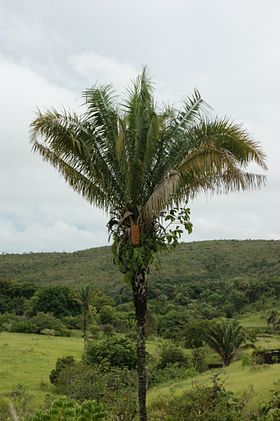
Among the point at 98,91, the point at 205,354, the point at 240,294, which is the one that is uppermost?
the point at 98,91

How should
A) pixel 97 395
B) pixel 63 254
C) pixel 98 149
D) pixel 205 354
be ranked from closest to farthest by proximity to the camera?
pixel 98 149, pixel 97 395, pixel 205 354, pixel 63 254

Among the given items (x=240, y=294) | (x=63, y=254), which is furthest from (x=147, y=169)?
(x=63, y=254)

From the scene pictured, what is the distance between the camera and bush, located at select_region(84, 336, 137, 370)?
32031 mm

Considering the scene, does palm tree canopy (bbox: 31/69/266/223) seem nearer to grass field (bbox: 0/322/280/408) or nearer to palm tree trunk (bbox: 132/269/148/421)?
palm tree trunk (bbox: 132/269/148/421)

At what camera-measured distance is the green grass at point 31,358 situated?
2923cm

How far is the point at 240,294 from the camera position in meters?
59.3

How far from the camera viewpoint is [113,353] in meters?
32.1

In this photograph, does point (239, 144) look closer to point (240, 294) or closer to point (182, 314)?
point (182, 314)

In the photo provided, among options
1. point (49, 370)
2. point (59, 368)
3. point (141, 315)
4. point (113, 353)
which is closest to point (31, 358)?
point (49, 370)

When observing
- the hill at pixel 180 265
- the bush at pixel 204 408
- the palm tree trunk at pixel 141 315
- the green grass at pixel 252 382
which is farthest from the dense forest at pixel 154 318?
the green grass at pixel 252 382

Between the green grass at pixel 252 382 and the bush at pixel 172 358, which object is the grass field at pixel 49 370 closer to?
the green grass at pixel 252 382

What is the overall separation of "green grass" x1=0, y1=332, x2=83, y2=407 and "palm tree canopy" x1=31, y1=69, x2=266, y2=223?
15.7 metres

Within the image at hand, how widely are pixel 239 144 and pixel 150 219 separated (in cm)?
219

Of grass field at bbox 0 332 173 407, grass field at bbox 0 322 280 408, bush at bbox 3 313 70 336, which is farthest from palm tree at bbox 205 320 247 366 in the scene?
bush at bbox 3 313 70 336
